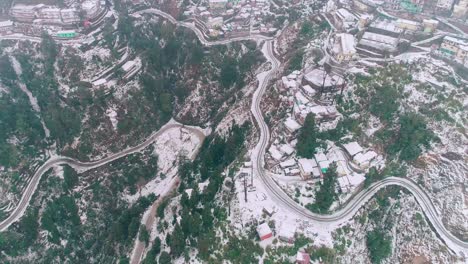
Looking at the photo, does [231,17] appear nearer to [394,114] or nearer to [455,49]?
[394,114]

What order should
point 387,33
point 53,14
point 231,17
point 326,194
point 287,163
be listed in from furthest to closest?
point 231,17, point 53,14, point 387,33, point 287,163, point 326,194

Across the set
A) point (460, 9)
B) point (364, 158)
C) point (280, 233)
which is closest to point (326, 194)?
point (280, 233)

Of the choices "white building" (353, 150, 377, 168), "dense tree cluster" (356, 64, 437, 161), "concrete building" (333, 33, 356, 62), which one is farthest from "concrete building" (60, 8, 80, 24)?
"white building" (353, 150, 377, 168)

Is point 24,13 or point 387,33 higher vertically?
point 24,13

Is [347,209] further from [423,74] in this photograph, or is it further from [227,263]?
[423,74]

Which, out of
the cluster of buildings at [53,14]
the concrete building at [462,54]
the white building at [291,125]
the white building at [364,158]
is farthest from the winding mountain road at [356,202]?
the cluster of buildings at [53,14]

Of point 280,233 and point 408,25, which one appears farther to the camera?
point 408,25
